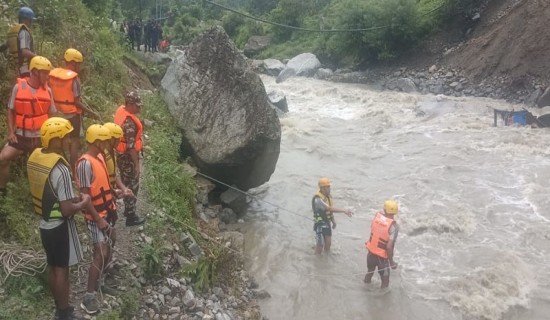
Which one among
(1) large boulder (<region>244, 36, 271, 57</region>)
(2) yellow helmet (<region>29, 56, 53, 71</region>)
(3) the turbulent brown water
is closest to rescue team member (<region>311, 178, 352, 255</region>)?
(3) the turbulent brown water

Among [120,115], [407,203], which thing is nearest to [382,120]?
[407,203]

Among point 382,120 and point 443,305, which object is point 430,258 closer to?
point 443,305

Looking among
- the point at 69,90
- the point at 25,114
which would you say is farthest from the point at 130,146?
the point at 25,114

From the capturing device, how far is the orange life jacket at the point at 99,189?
4559 mm

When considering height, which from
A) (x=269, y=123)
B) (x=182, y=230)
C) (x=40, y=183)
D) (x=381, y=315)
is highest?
(x=40, y=183)

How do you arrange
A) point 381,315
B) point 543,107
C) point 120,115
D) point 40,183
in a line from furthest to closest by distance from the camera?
point 543,107 < point 381,315 < point 120,115 < point 40,183

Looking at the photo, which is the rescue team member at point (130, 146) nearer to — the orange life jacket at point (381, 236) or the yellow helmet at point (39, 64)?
the yellow helmet at point (39, 64)

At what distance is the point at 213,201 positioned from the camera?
10227 mm

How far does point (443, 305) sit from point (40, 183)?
6.09 m

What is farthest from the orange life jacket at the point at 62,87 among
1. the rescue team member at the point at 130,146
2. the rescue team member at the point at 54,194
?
the rescue team member at the point at 54,194

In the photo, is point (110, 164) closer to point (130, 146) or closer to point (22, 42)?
point (130, 146)

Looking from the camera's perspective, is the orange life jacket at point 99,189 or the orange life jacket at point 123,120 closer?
the orange life jacket at point 99,189

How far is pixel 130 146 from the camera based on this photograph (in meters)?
6.21

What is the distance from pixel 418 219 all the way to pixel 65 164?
7.93 meters
